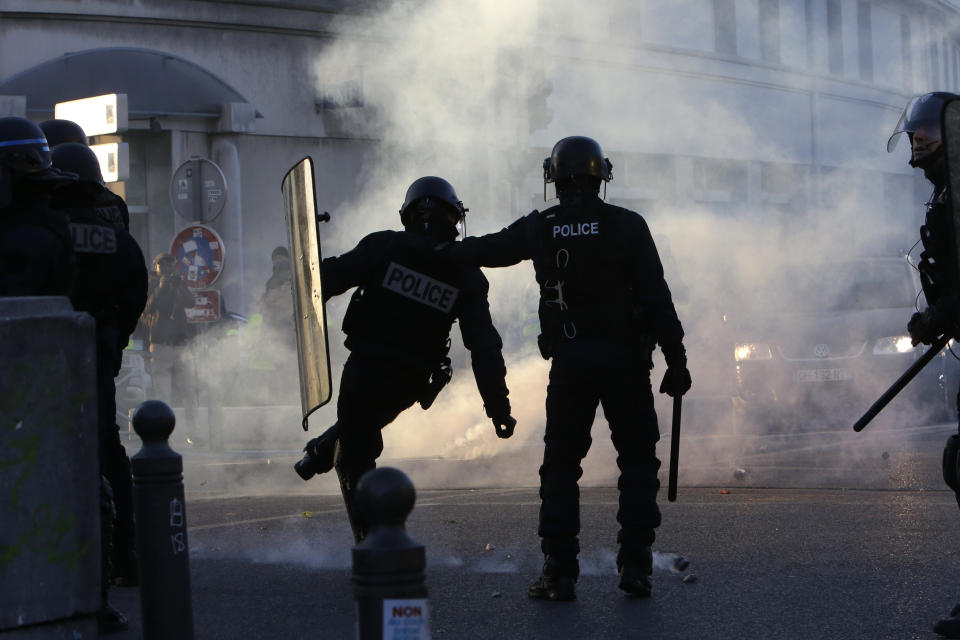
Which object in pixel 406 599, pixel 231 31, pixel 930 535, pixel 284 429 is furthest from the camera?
pixel 231 31

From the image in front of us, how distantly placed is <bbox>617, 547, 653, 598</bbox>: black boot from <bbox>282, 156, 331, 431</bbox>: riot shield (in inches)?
47.2

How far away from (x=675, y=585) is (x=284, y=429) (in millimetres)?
7450

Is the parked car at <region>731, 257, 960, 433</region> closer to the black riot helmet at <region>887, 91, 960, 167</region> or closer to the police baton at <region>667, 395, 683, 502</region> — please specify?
the police baton at <region>667, 395, 683, 502</region>

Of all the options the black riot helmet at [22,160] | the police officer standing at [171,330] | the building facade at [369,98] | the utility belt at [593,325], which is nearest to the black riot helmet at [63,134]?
the black riot helmet at [22,160]

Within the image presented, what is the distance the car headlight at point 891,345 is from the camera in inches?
444

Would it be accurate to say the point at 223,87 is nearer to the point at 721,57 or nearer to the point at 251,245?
the point at 251,245

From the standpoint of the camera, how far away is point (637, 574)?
16.3 feet

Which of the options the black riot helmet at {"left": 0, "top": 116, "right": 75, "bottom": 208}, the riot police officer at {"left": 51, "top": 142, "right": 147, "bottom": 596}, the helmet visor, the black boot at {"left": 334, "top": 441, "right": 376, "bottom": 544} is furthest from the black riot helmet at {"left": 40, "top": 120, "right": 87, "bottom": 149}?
the helmet visor

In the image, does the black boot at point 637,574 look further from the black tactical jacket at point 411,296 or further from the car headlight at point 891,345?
the car headlight at point 891,345

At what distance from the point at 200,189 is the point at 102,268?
329 inches

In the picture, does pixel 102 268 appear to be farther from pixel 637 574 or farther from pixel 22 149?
pixel 637 574

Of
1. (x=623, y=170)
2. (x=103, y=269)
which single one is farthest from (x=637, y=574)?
(x=623, y=170)

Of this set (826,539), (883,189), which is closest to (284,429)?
(826,539)

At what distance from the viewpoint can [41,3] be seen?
17672mm
